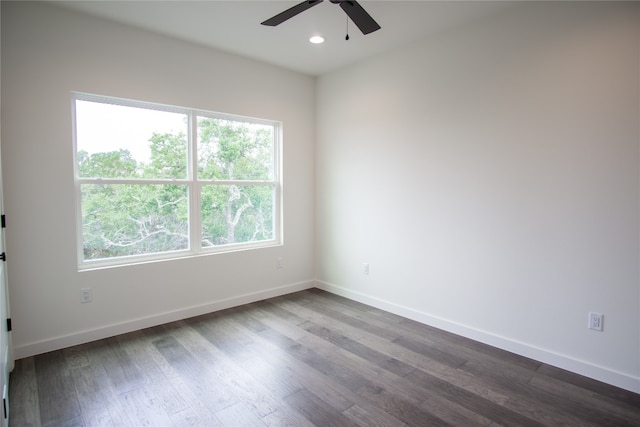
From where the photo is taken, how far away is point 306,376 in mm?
2451

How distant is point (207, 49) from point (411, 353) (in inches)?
135

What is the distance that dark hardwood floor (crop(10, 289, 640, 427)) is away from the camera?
2020 millimetres

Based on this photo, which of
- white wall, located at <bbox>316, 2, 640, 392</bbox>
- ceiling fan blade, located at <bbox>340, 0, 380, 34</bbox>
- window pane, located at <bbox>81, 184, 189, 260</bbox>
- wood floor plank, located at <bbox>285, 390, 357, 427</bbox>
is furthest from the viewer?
window pane, located at <bbox>81, 184, 189, 260</bbox>

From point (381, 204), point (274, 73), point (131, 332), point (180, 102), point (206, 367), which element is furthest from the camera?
point (274, 73)

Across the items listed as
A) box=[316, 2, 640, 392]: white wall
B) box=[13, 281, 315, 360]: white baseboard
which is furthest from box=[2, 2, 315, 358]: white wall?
box=[316, 2, 640, 392]: white wall

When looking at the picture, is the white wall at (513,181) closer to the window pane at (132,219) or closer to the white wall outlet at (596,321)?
the white wall outlet at (596,321)

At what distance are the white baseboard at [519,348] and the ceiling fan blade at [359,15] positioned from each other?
2594 millimetres

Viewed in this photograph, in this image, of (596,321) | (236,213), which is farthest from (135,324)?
(596,321)

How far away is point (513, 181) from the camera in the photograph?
2785 mm

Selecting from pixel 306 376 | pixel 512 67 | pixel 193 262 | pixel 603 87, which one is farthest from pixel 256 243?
pixel 603 87

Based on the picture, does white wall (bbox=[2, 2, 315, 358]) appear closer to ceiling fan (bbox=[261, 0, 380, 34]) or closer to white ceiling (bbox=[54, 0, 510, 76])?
white ceiling (bbox=[54, 0, 510, 76])

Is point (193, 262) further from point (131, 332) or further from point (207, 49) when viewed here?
point (207, 49)

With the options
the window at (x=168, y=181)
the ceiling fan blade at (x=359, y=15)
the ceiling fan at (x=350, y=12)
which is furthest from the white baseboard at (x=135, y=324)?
the ceiling fan blade at (x=359, y=15)

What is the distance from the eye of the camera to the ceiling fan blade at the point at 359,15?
2156mm
